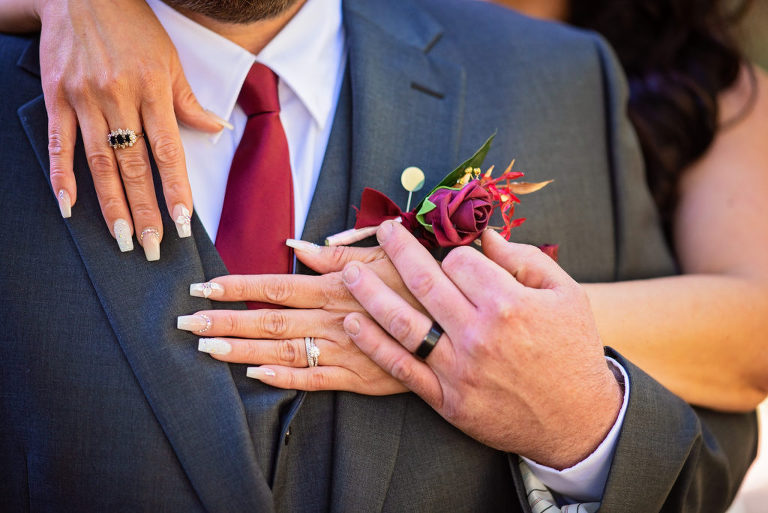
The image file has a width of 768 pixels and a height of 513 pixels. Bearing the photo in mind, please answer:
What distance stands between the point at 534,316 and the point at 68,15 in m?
1.22

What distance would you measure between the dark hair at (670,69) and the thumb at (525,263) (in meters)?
0.87

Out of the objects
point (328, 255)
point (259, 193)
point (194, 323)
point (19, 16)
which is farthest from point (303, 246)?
point (19, 16)

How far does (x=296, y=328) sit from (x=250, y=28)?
0.80 meters

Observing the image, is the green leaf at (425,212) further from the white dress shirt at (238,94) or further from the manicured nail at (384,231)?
the white dress shirt at (238,94)

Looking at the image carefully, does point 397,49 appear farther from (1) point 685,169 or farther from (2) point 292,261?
(1) point 685,169

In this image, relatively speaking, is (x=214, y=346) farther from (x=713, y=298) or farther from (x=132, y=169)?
(x=713, y=298)

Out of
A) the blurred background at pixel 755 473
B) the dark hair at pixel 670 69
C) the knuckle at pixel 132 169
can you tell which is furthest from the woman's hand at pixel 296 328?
the blurred background at pixel 755 473

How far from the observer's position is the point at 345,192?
1582 mm

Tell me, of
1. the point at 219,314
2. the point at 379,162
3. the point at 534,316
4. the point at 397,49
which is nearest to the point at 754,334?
the point at 534,316

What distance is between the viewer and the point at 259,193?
1541 mm

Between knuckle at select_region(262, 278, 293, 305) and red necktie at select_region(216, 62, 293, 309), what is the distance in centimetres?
7

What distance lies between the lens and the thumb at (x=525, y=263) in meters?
1.41

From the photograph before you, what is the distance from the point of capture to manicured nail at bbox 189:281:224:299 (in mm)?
1385

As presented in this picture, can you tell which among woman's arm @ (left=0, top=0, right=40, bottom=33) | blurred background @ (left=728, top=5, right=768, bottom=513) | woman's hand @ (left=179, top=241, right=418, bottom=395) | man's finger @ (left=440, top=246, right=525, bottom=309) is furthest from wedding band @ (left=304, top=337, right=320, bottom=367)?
blurred background @ (left=728, top=5, right=768, bottom=513)
